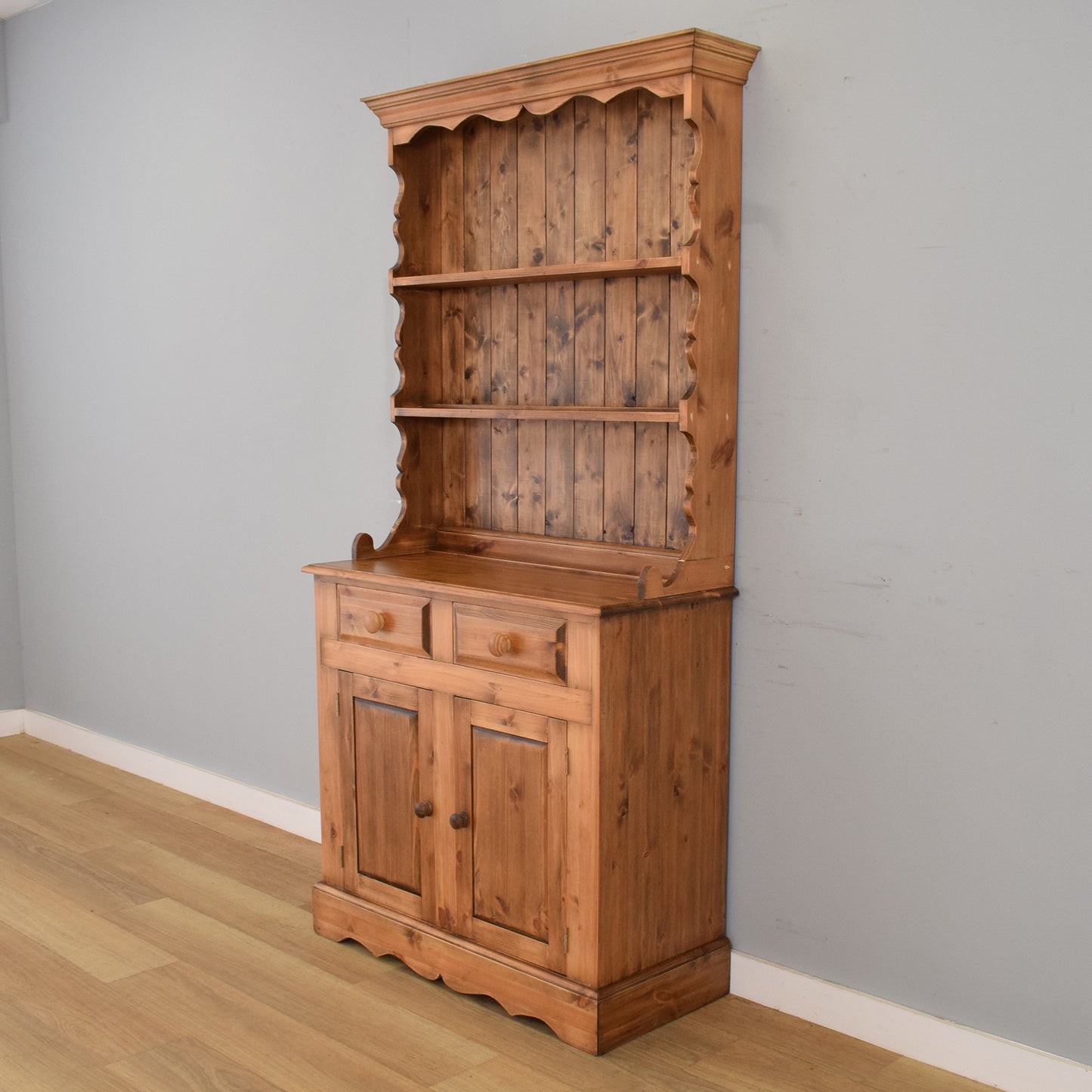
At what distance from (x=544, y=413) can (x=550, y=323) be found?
360mm

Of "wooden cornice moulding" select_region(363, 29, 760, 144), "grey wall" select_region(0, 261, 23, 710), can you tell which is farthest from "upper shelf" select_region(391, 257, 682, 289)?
"grey wall" select_region(0, 261, 23, 710)

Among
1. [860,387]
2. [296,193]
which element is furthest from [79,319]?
[860,387]

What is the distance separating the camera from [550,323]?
315 centimetres

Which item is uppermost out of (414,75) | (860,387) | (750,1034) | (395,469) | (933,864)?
(414,75)

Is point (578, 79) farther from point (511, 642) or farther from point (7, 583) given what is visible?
point (7, 583)

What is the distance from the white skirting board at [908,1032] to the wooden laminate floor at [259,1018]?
0.03 meters

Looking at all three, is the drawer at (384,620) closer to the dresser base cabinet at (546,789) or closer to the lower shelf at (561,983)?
the dresser base cabinet at (546,789)

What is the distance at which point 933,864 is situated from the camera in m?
2.55

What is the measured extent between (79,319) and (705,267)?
3017mm

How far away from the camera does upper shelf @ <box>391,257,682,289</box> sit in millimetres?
2676

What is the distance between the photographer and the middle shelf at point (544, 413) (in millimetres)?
2717

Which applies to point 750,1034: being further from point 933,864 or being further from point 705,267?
point 705,267

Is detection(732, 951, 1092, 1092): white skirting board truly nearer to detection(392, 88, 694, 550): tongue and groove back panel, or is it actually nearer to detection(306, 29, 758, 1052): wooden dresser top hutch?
detection(306, 29, 758, 1052): wooden dresser top hutch

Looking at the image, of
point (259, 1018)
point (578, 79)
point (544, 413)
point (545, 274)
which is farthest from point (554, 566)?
point (259, 1018)
